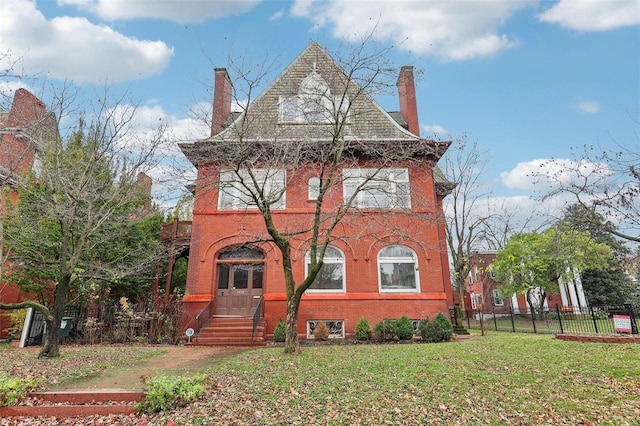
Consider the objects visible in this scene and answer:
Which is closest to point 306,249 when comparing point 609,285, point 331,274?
point 331,274

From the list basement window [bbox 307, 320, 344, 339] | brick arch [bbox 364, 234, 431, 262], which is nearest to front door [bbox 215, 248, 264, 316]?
basement window [bbox 307, 320, 344, 339]

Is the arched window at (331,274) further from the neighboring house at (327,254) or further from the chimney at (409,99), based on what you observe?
the chimney at (409,99)

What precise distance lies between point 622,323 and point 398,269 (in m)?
7.22

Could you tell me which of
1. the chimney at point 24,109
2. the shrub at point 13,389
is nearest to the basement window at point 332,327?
the shrub at point 13,389

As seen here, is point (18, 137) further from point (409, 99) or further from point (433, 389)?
point (409, 99)

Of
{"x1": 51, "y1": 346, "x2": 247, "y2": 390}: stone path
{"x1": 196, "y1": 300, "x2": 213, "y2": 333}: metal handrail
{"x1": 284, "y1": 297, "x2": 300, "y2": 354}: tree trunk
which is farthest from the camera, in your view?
{"x1": 196, "y1": 300, "x2": 213, "y2": 333}: metal handrail

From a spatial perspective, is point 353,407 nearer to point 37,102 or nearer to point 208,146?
point 208,146

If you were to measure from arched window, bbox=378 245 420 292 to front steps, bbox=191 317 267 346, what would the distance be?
16.7 ft

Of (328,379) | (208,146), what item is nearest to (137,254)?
(208,146)

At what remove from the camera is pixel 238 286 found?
14.9 metres

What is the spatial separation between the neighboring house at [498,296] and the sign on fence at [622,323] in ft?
53.3

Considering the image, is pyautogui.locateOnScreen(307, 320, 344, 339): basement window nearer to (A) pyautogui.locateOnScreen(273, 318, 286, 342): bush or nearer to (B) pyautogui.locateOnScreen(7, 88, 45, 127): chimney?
(A) pyautogui.locateOnScreen(273, 318, 286, 342): bush

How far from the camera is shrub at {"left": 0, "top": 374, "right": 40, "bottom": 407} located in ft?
18.0

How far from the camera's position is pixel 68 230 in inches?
402
